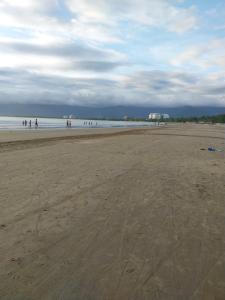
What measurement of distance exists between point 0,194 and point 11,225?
2237 millimetres

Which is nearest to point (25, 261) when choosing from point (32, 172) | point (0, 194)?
point (0, 194)

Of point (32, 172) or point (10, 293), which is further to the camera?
point (32, 172)

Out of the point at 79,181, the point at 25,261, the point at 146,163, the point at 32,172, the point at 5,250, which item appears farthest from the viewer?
the point at 146,163

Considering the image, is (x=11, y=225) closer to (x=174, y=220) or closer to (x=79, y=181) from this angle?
(x=174, y=220)

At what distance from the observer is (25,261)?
14.3 ft

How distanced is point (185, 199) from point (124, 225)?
8.69ft

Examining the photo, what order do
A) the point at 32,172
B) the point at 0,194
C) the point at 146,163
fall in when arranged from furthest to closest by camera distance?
1. the point at 146,163
2. the point at 32,172
3. the point at 0,194

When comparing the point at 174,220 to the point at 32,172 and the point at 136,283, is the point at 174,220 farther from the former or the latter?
the point at 32,172

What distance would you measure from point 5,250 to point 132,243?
1.97m

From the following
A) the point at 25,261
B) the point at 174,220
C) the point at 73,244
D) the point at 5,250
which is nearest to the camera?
the point at 25,261

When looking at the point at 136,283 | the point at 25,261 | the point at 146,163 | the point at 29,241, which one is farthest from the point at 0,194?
the point at 146,163

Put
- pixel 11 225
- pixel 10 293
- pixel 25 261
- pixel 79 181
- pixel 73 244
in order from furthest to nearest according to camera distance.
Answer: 1. pixel 79 181
2. pixel 11 225
3. pixel 73 244
4. pixel 25 261
5. pixel 10 293

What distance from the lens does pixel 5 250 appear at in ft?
15.3

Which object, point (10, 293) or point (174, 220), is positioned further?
point (174, 220)
